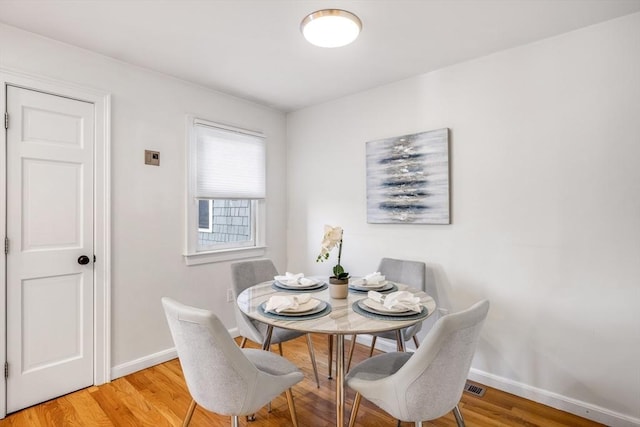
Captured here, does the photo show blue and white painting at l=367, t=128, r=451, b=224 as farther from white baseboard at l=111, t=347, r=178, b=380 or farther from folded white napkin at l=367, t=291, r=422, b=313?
white baseboard at l=111, t=347, r=178, b=380

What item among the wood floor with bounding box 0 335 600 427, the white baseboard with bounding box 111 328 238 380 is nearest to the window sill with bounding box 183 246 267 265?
the white baseboard with bounding box 111 328 238 380

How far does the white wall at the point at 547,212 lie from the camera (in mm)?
1970

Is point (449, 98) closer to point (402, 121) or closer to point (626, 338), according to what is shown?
point (402, 121)

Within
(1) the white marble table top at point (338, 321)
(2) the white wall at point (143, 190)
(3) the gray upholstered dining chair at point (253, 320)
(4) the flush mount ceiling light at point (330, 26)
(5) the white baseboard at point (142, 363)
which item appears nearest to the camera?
(1) the white marble table top at point (338, 321)

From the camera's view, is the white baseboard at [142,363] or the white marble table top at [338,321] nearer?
the white marble table top at [338,321]

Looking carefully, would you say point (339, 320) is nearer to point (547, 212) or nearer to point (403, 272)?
point (403, 272)

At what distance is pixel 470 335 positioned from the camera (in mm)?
1389

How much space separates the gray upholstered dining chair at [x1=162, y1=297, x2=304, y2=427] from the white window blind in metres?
1.84

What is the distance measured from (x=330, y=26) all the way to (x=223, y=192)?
189 cm

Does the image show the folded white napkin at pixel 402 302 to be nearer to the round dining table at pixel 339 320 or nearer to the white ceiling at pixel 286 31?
the round dining table at pixel 339 320

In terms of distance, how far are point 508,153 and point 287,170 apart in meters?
2.31

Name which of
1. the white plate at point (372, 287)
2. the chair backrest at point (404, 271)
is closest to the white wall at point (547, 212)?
the chair backrest at point (404, 271)

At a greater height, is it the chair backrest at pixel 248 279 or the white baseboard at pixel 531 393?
the chair backrest at pixel 248 279

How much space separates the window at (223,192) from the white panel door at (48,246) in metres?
0.80
